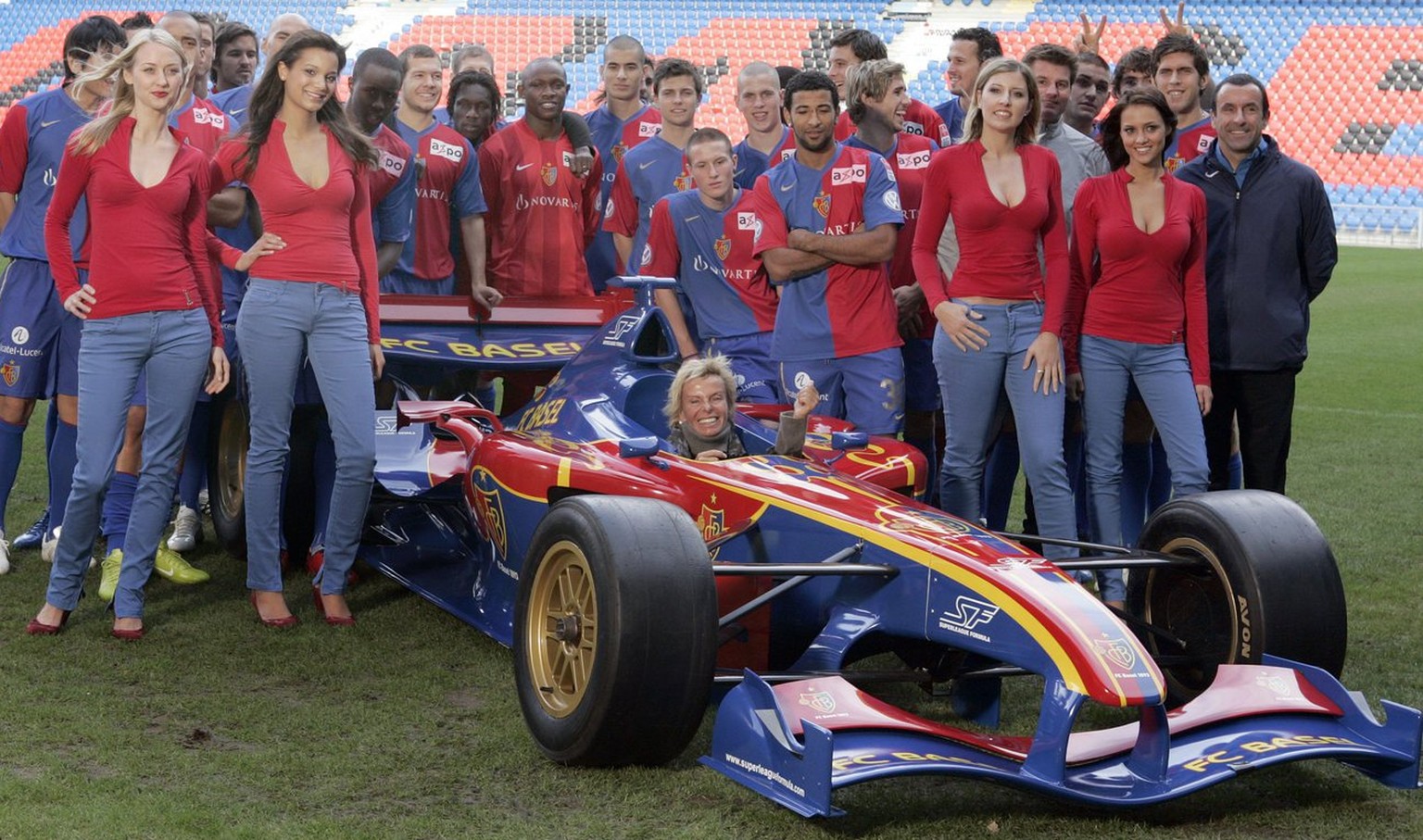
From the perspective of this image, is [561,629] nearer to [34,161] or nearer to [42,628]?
[42,628]

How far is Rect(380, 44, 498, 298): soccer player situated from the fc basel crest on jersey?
1.21 m

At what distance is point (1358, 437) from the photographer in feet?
A: 36.3

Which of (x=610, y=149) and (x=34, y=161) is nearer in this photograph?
(x=34, y=161)

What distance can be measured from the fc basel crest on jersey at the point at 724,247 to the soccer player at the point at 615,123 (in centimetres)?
182

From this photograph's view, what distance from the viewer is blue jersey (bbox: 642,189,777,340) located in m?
7.14

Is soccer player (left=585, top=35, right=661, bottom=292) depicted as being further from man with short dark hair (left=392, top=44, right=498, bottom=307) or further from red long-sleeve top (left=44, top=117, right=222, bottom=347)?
red long-sleeve top (left=44, top=117, right=222, bottom=347)

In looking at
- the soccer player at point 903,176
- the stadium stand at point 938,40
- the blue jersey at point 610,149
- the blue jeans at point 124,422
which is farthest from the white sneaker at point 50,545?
the stadium stand at point 938,40

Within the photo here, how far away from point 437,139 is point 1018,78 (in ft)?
9.89

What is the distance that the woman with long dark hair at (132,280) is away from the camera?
18.1ft

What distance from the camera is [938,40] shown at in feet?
125

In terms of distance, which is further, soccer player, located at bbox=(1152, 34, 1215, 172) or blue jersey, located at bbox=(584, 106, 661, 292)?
blue jersey, located at bbox=(584, 106, 661, 292)

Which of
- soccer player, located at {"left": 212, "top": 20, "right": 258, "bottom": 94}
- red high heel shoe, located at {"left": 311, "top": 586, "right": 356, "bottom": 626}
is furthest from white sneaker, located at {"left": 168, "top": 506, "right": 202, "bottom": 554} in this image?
soccer player, located at {"left": 212, "top": 20, "right": 258, "bottom": 94}

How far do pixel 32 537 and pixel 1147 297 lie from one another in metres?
4.83

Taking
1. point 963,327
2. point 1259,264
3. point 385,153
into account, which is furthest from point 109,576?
point 1259,264
